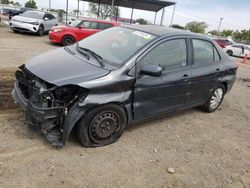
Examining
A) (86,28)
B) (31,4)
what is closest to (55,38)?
(86,28)

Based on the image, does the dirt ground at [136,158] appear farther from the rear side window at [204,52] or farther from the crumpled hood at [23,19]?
the crumpled hood at [23,19]

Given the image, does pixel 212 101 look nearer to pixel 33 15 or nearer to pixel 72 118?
pixel 72 118

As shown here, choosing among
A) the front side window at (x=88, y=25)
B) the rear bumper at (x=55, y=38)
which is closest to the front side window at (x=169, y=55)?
the rear bumper at (x=55, y=38)

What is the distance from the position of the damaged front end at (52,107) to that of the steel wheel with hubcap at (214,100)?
10.5 ft

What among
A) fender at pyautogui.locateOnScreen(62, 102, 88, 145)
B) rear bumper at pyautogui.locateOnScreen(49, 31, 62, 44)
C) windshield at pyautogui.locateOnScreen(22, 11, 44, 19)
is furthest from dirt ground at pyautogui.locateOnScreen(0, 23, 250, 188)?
windshield at pyautogui.locateOnScreen(22, 11, 44, 19)

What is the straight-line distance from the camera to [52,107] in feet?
10.8

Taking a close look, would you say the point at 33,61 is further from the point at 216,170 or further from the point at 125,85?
the point at 216,170

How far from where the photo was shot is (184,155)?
389 centimetres

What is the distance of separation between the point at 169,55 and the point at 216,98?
2.00 m

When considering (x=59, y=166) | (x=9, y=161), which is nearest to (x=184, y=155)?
(x=59, y=166)

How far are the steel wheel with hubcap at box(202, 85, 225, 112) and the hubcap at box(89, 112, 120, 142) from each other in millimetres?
2575

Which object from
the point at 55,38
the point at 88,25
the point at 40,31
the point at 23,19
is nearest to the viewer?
the point at 55,38

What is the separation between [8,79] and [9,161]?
309cm

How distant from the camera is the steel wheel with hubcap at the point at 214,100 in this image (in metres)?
5.50
